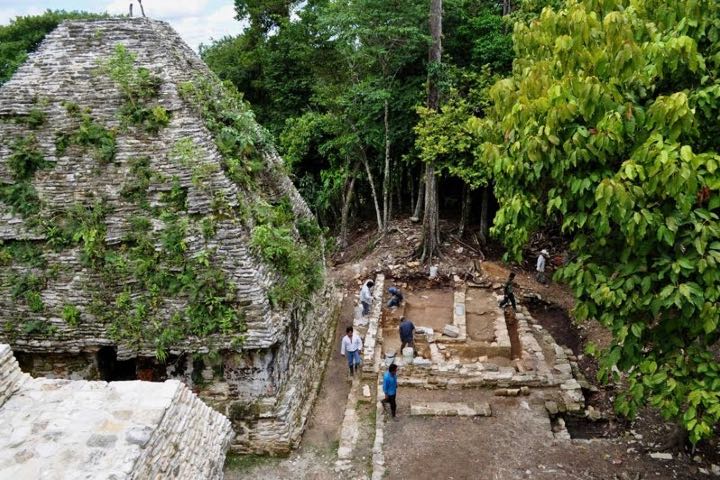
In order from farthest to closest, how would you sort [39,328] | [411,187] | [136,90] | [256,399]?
[411,187], [136,90], [256,399], [39,328]

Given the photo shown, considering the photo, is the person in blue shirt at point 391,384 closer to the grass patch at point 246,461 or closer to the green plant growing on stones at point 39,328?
the grass patch at point 246,461

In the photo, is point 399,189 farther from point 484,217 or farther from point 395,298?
point 395,298

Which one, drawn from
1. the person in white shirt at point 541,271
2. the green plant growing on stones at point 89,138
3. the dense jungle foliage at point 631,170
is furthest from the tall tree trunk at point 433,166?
the green plant growing on stones at point 89,138

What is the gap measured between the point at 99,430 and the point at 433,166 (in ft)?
46.2

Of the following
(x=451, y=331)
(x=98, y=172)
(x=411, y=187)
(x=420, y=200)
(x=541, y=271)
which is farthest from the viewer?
(x=411, y=187)

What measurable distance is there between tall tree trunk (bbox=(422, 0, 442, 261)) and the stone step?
7.49 m

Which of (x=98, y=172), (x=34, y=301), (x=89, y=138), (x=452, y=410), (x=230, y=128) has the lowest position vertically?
(x=452, y=410)

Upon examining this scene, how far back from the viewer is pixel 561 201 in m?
7.10

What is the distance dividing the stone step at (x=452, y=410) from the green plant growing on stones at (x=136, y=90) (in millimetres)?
8125

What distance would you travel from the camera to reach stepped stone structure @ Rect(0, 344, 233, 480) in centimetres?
473

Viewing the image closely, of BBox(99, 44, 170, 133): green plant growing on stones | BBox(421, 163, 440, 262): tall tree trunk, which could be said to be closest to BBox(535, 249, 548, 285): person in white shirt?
BBox(421, 163, 440, 262): tall tree trunk

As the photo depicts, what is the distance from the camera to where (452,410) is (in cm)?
1130

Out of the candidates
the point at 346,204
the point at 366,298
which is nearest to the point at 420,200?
the point at 346,204

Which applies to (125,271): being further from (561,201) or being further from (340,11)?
(340,11)
